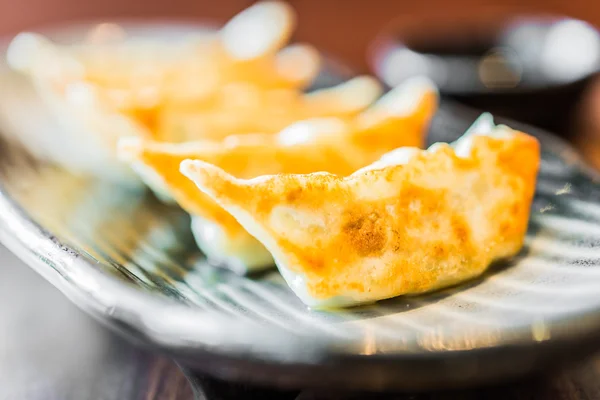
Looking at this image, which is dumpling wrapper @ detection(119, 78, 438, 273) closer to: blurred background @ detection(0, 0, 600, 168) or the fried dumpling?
the fried dumpling

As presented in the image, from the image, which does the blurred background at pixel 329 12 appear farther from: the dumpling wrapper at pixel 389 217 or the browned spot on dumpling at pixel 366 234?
the browned spot on dumpling at pixel 366 234

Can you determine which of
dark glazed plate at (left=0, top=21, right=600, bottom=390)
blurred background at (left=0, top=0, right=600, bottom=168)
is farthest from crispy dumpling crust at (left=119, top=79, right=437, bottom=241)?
blurred background at (left=0, top=0, right=600, bottom=168)

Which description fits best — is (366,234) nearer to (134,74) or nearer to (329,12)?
(134,74)

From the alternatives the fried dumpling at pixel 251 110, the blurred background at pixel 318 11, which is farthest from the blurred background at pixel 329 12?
the fried dumpling at pixel 251 110

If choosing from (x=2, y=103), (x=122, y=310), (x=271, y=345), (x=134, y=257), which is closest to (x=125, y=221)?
(x=134, y=257)

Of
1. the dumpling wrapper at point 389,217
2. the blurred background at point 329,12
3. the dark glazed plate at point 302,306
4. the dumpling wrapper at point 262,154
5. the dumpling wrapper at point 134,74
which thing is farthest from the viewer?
the blurred background at point 329,12

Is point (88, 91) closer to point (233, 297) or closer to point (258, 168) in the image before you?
point (258, 168)
